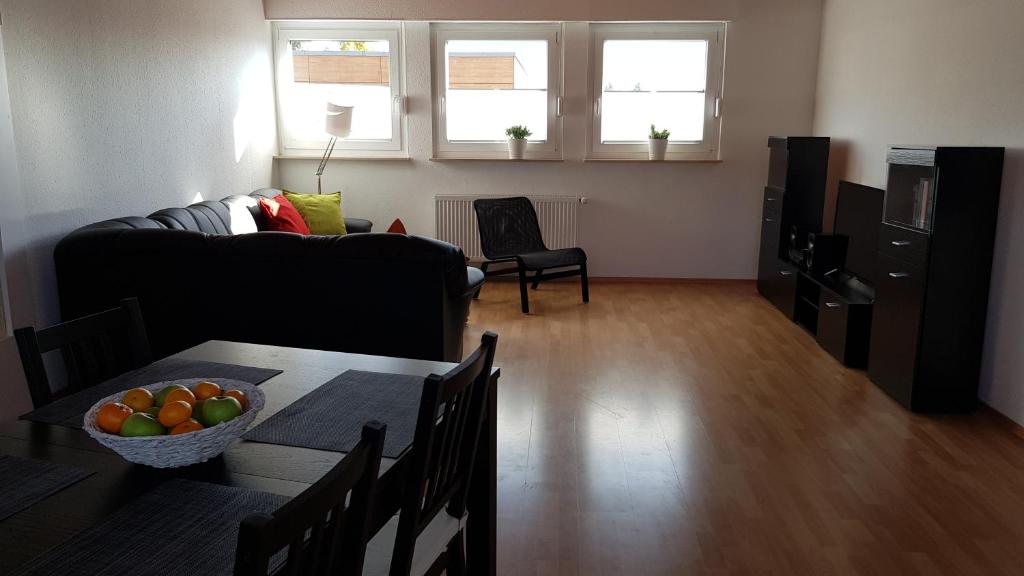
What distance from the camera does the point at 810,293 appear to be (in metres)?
5.34

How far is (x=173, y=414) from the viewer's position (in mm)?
1392

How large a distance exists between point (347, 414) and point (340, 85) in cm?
548

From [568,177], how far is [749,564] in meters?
4.64

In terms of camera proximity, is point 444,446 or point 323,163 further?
point 323,163

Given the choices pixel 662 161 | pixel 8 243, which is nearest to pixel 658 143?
pixel 662 161

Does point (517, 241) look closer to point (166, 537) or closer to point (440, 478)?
point (440, 478)

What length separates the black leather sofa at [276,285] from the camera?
350 centimetres

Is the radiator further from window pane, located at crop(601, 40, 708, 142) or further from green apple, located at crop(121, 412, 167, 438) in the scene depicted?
green apple, located at crop(121, 412, 167, 438)

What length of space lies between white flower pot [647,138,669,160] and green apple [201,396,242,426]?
18.0 ft

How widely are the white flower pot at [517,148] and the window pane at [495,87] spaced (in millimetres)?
180

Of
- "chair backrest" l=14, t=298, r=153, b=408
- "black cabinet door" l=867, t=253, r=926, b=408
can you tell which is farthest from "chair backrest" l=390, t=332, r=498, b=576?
"black cabinet door" l=867, t=253, r=926, b=408

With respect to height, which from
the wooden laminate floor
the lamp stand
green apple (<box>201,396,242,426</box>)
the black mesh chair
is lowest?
the wooden laminate floor

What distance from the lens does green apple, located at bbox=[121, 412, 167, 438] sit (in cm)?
135

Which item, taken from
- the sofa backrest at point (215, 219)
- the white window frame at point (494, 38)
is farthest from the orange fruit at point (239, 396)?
the white window frame at point (494, 38)
